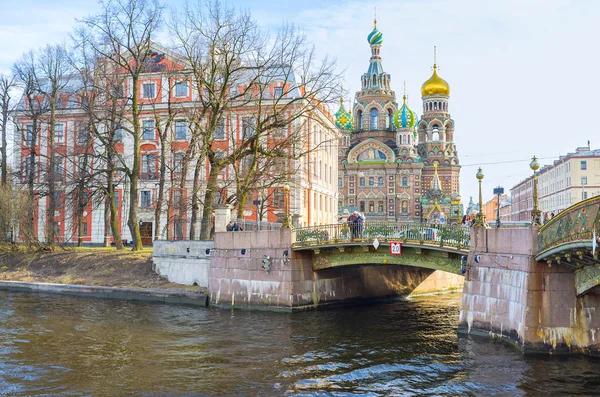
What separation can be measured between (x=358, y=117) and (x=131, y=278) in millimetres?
91752

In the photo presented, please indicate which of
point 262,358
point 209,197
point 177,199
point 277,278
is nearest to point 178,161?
point 177,199

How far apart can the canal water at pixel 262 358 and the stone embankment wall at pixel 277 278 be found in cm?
113

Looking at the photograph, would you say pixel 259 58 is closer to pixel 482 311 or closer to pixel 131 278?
pixel 131 278

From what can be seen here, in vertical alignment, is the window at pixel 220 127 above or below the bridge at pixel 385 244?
above

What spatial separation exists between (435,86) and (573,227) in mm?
105992

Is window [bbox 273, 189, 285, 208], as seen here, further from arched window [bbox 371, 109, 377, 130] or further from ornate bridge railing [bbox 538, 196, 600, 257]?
arched window [bbox 371, 109, 377, 130]

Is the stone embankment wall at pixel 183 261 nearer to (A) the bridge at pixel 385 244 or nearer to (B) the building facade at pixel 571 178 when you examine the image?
(A) the bridge at pixel 385 244

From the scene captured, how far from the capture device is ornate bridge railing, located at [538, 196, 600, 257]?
15055 millimetres

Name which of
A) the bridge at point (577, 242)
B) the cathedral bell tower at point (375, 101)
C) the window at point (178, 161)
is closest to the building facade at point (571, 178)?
the cathedral bell tower at point (375, 101)

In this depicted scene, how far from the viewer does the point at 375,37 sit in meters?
123

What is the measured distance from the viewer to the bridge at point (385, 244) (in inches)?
920

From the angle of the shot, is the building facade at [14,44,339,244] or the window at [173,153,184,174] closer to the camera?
the window at [173,153,184,174]

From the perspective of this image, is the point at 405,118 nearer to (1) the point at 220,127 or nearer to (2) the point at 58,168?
(1) the point at 220,127

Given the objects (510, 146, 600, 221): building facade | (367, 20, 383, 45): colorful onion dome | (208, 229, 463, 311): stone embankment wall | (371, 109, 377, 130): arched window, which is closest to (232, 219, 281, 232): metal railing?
(208, 229, 463, 311): stone embankment wall
